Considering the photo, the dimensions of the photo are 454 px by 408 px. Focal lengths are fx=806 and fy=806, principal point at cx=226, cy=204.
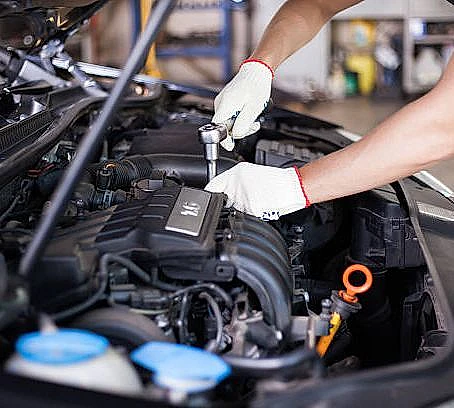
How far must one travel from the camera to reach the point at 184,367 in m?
0.94

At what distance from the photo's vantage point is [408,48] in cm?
592

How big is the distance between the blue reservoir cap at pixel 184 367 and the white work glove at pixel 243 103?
0.85m

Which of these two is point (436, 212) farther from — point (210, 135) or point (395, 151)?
point (210, 135)

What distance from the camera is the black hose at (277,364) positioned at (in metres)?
0.98

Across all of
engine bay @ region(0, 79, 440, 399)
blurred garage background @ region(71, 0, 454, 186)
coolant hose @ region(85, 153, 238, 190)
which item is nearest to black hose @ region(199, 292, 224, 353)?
engine bay @ region(0, 79, 440, 399)

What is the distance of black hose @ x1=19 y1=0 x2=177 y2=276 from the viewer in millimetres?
1034

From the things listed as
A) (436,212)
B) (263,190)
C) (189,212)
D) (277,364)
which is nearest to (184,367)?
(277,364)

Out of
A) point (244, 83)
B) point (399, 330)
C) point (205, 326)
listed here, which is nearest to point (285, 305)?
point (205, 326)

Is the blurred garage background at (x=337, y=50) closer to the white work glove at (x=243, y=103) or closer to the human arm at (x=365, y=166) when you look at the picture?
the white work glove at (x=243, y=103)

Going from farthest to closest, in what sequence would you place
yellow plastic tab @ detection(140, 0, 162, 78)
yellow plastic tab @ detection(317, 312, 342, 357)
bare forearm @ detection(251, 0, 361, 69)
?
yellow plastic tab @ detection(140, 0, 162, 78) → bare forearm @ detection(251, 0, 361, 69) → yellow plastic tab @ detection(317, 312, 342, 357)

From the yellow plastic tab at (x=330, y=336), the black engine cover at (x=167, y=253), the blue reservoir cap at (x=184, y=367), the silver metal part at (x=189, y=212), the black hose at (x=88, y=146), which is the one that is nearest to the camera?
the blue reservoir cap at (x=184, y=367)

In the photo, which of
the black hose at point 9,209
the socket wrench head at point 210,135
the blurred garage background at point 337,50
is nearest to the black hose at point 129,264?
the black hose at point 9,209

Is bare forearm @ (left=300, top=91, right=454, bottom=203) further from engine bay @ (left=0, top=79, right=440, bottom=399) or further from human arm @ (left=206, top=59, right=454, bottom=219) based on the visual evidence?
engine bay @ (left=0, top=79, right=440, bottom=399)

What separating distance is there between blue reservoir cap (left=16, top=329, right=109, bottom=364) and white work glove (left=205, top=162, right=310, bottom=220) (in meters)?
0.62
